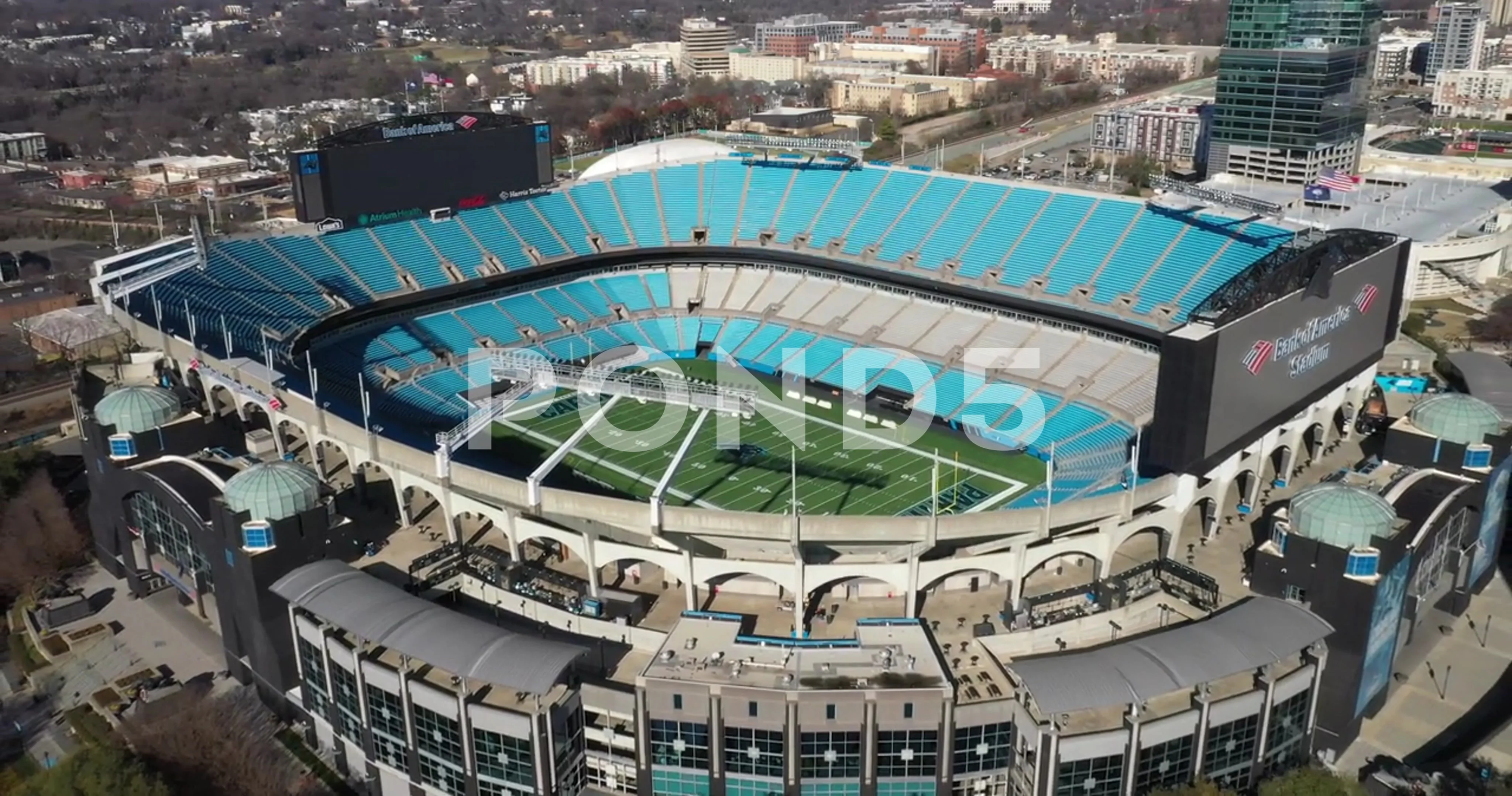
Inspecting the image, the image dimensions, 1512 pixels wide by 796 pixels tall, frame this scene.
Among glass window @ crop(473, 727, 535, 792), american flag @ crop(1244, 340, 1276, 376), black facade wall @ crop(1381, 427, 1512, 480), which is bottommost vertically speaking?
glass window @ crop(473, 727, 535, 792)

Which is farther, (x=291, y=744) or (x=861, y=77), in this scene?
(x=861, y=77)

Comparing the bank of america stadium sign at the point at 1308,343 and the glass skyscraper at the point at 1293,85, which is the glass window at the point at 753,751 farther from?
the glass skyscraper at the point at 1293,85

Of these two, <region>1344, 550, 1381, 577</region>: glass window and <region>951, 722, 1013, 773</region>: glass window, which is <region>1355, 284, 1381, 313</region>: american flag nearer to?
<region>1344, 550, 1381, 577</region>: glass window

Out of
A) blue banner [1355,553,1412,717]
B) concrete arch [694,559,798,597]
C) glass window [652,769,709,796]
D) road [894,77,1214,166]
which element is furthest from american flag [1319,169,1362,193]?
road [894,77,1214,166]

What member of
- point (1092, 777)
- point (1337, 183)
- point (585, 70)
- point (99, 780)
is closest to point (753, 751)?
point (1092, 777)

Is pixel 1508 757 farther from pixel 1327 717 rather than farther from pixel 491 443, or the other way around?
pixel 491 443

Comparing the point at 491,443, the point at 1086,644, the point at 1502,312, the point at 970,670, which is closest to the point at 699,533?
the point at 970,670
